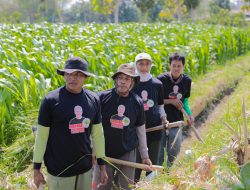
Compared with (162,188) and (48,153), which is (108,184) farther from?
(162,188)

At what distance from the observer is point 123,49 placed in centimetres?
837

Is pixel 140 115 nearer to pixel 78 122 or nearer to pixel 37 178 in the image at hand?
pixel 78 122

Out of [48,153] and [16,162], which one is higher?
[48,153]

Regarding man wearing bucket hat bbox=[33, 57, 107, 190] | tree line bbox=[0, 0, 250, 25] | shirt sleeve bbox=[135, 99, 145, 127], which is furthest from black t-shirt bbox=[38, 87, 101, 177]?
tree line bbox=[0, 0, 250, 25]

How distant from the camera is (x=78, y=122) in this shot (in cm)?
292

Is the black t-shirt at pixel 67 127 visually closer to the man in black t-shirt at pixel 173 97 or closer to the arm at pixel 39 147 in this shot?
the arm at pixel 39 147

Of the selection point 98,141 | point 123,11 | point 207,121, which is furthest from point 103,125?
point 123,11

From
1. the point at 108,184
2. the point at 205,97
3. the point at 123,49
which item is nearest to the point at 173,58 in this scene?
the point at 108,184

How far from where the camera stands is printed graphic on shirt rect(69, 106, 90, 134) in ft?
9.50

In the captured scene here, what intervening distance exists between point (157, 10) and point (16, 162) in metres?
62.0

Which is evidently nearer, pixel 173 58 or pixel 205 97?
pixel 173 58

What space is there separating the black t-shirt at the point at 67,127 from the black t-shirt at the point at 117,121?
1.28 feet

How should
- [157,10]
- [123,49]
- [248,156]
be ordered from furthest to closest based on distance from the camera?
[157,10] < [123,49] < [248,156]

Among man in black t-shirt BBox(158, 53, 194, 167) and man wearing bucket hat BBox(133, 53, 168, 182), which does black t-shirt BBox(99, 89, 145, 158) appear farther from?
man in black t-shirt BBox(158, 53, 194, 167)
